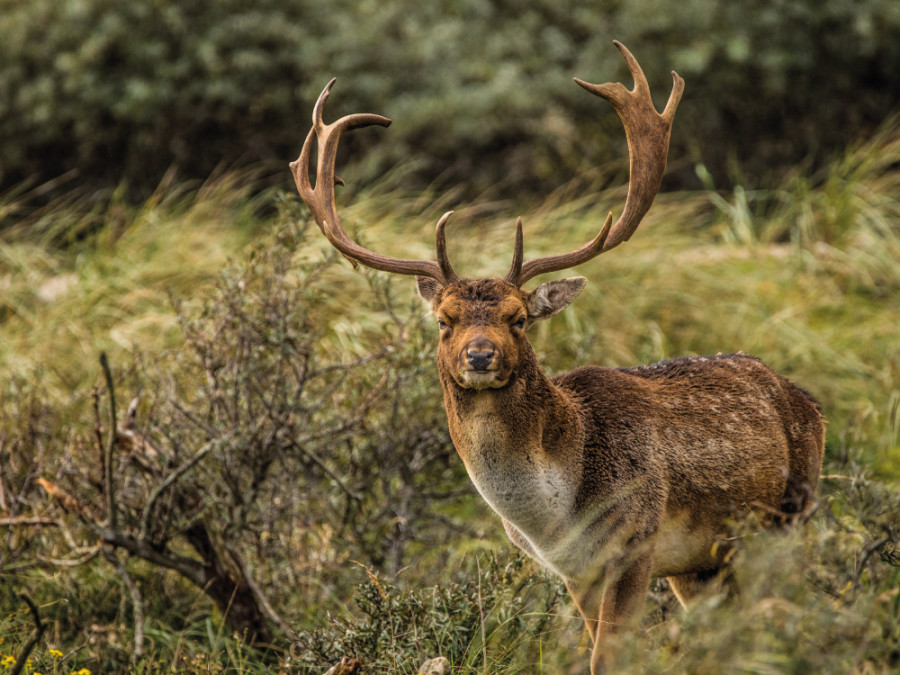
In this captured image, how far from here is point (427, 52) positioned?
11109 mm

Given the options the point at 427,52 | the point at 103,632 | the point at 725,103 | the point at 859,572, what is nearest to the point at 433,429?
the point at 103,632

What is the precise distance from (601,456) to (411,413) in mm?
1825

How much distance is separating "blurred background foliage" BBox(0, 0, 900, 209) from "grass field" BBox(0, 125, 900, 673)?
232 centimetres

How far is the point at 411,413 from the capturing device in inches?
210

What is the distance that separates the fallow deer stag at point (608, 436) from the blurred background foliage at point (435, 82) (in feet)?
22.3

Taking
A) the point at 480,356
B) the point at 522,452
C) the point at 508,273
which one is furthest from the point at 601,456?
the point at 508,273

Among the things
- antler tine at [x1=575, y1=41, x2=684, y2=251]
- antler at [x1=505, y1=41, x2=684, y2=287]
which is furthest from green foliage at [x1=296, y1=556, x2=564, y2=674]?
antler tine at [x1=575, y1=41, x2=684, y2=251]

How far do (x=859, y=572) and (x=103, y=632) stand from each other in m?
3.26

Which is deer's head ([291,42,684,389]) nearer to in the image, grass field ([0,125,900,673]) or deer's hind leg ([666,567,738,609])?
grass field ([0,125,900,673])

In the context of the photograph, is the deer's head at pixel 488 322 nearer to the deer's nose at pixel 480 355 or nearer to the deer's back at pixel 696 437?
the deer's nose at pixel 480 355

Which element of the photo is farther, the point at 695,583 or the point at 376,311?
the point at 376,311

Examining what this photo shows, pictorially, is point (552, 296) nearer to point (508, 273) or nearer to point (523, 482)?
point (508, 273)

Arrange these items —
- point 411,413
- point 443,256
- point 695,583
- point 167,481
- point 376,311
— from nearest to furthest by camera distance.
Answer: point 443,256 < point 695,583 < point 167,481 < point 411,413 < point 376,311

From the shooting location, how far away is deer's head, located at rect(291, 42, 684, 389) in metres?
3.49
